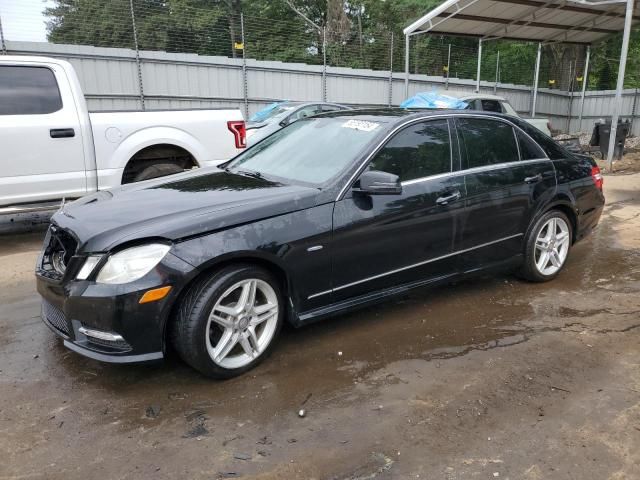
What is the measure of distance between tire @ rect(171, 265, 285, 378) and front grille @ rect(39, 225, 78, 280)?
767 mm

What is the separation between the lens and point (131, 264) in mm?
2916

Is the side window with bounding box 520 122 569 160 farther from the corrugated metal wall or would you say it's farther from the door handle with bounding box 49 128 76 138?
the corrugated metal wall

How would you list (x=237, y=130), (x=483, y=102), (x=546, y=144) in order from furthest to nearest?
(x=483, y=102)
(x=237, y=130)
(x=546, y=144)

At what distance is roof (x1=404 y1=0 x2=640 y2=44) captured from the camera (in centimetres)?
1367

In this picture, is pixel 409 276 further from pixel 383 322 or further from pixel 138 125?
pixel 138 125

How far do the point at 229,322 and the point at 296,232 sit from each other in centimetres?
68

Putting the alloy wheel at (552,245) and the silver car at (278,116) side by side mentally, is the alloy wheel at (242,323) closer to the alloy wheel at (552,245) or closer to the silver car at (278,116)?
the alloy wheel at (552,245)

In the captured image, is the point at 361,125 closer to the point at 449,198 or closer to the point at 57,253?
the point at 449,198

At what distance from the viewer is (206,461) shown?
8.39 ft

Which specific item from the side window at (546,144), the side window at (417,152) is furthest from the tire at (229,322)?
the side window at (546,144)

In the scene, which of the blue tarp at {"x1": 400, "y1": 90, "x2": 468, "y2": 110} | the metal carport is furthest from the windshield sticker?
the metal carport

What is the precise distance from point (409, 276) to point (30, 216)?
6089mm

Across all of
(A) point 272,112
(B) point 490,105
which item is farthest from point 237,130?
(B) point 490,105

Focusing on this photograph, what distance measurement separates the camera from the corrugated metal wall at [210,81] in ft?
42.6
